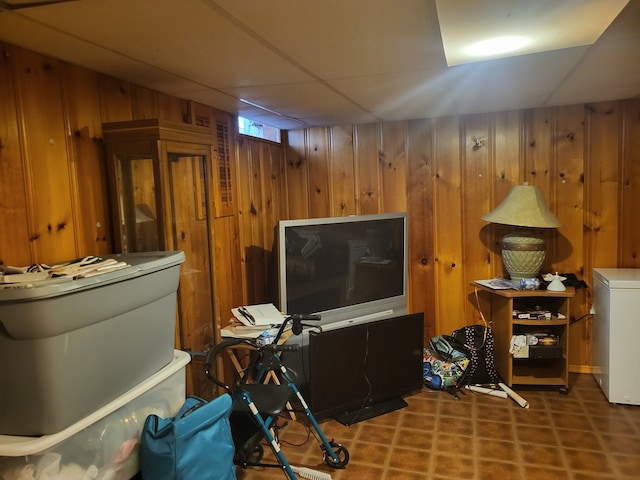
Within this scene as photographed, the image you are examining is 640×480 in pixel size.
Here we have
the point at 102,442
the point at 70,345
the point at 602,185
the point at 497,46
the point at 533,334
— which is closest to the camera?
the point at 70,345

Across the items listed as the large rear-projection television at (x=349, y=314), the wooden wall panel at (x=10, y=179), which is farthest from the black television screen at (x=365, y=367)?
the wooden wall panel at (x=10, y=179)

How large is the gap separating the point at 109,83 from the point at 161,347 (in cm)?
117

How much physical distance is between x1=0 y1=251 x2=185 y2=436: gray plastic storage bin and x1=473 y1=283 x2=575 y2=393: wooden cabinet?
2.50 meters

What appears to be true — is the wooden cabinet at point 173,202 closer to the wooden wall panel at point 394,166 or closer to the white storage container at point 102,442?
the white storage container at point 102,442

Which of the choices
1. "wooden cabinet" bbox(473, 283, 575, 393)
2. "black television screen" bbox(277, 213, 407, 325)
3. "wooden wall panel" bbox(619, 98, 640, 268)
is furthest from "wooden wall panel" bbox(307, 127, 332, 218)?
"wooden wall panel" bbox(619, 98, 640, 268)

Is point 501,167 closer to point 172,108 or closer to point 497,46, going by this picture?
point 497,46

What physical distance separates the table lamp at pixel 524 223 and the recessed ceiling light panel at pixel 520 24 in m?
1.47

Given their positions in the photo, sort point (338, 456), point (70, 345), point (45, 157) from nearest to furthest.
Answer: point (70, 345)
point (45, 157)
point (338, 456)

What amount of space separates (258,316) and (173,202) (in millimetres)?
1014

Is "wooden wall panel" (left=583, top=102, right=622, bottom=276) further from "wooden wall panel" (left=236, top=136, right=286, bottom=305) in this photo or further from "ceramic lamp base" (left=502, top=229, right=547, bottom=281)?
"wooden wall panel" (left=236, top=136, right=286, bottom=305)

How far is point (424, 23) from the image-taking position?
163 cm

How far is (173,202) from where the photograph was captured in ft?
6.95

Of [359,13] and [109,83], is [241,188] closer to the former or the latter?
[109,83]

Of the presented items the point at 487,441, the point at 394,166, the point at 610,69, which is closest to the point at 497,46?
the point at 610,69
